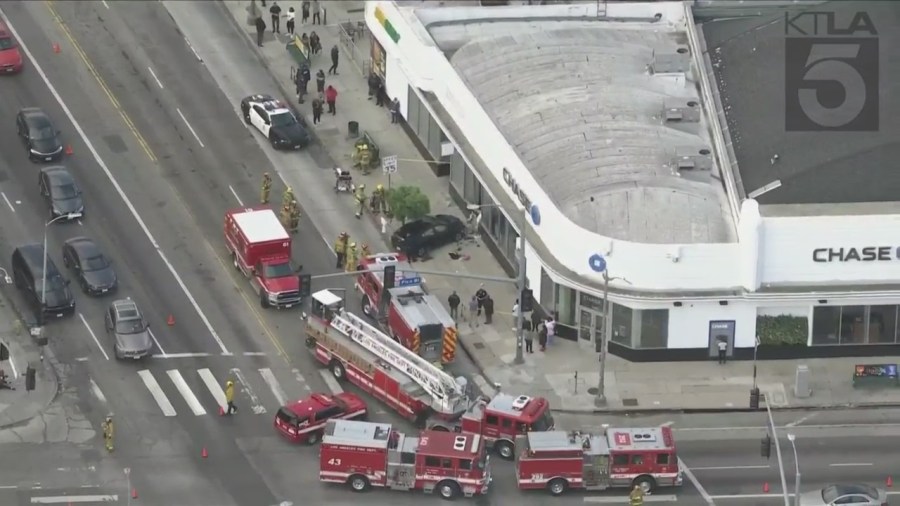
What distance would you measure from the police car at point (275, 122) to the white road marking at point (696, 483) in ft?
109

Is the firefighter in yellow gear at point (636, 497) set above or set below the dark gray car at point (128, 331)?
below

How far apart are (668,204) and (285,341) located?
1801cm

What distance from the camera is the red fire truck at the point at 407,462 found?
101 meters

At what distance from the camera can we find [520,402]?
345ft

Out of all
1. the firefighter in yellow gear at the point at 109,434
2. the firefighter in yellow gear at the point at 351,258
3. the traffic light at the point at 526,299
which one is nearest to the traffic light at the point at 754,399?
the traffic light at the point at 526,299

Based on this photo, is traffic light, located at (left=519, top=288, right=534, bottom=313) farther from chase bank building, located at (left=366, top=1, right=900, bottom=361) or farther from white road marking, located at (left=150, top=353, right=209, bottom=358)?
white road marking, located at (left=150, top=353, right=209, bottom=358)

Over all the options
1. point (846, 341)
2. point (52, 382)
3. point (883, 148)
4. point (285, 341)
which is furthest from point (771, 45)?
point (52, 382)

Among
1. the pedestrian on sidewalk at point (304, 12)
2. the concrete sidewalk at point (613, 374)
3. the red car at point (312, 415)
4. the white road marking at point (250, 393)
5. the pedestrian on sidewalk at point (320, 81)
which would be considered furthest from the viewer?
the pedestrian on sidewalk at point (304, 12)

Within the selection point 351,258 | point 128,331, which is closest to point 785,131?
point 351,258

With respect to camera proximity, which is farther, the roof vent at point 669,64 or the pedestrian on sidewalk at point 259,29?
the pedestrian on sidewalk at point 259,29

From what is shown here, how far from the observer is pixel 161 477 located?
102 metres

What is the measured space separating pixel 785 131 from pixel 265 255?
2499cm

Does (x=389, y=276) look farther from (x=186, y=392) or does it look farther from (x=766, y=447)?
(x=766, y=447)

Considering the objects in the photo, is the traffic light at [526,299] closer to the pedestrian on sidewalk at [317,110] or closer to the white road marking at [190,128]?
the pedestrian on sidewalk at [317,110]
